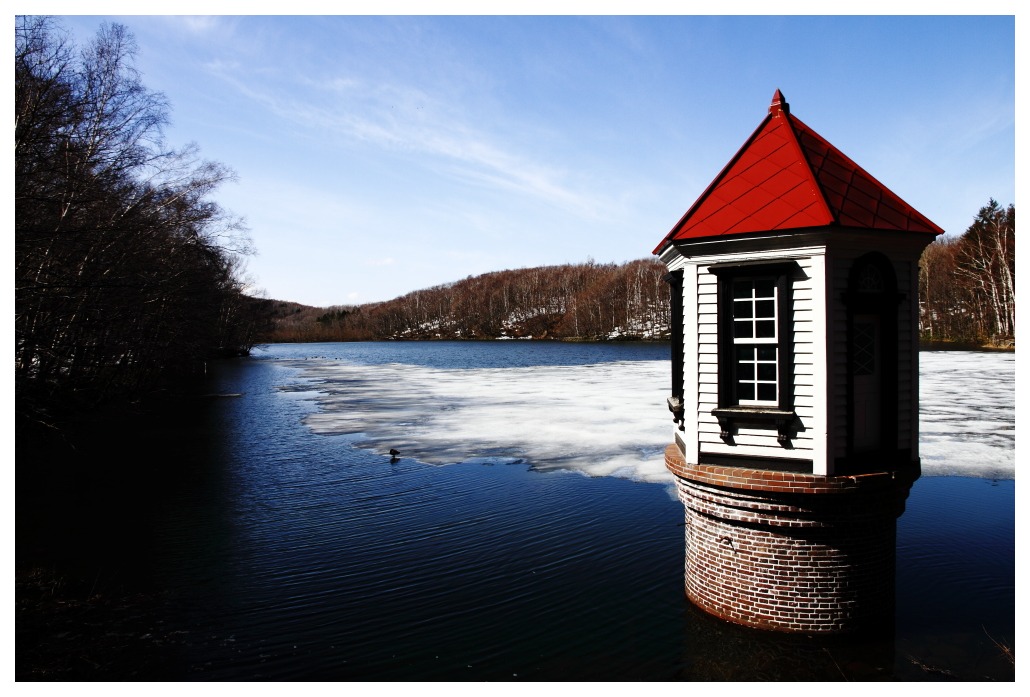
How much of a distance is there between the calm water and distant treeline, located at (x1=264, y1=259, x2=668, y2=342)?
79.7m

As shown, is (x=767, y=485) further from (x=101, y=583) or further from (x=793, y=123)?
(x=101, y=583)

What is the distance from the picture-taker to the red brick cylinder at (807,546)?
7473mm

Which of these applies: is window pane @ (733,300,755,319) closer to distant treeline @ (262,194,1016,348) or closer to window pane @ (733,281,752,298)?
window pane @ (733,281,752,298)

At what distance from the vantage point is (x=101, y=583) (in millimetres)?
9570

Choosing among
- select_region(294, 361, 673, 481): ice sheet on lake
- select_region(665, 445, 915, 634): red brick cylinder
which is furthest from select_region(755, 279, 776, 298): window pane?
select_region(294, 361, 673, 481): ice sheet on lake

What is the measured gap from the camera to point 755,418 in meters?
7.66

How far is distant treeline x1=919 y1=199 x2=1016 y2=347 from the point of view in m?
53.2

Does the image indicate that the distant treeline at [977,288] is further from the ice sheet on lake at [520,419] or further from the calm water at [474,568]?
the calm water at [474,568]

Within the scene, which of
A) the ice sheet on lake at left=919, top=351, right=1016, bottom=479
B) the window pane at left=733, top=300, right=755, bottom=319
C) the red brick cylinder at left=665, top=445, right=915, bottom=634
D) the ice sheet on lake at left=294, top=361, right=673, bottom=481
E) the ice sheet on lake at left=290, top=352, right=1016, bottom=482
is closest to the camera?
the red brick cylinder at left=665, top=445, right=915, bottom=634

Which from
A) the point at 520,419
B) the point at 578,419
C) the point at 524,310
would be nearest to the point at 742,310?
the point at 578,419

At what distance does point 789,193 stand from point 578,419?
602 inches

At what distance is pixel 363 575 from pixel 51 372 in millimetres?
11566

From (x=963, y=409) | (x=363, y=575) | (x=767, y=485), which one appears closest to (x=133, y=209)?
(x=363, y=575)

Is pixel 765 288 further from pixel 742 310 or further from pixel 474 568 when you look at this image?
pixel 474 568
